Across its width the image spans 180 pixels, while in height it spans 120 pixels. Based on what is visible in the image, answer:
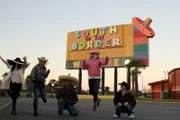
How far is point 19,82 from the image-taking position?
8859mm

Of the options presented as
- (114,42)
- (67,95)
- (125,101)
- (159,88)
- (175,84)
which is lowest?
(125,101)

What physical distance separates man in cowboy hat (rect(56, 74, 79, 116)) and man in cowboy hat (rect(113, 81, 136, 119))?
123 cm

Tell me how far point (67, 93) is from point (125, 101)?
5.33ft

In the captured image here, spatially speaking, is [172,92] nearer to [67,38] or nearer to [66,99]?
[67,38]

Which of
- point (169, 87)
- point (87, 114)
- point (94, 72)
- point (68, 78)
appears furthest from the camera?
point (169, 87)

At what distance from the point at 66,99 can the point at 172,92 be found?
1821 inches

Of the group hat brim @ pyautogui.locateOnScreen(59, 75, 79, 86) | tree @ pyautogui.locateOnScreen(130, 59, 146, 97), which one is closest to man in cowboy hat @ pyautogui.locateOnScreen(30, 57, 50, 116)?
hat brim @ pyautogui.locateOnScreen(59, 75, 79, 86)

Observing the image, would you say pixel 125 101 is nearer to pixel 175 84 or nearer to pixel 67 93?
pixel 67 93

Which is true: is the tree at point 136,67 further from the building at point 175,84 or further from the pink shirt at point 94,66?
the pink shirt at point 94,66

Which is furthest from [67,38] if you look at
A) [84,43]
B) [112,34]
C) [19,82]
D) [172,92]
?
[19,82]

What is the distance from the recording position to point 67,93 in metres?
8.54

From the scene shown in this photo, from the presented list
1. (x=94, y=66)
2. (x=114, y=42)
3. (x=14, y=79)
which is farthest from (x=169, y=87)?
(x=14, y=79)

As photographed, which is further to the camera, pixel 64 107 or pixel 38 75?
pixel 64 107

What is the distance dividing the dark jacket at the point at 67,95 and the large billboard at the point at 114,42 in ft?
143
